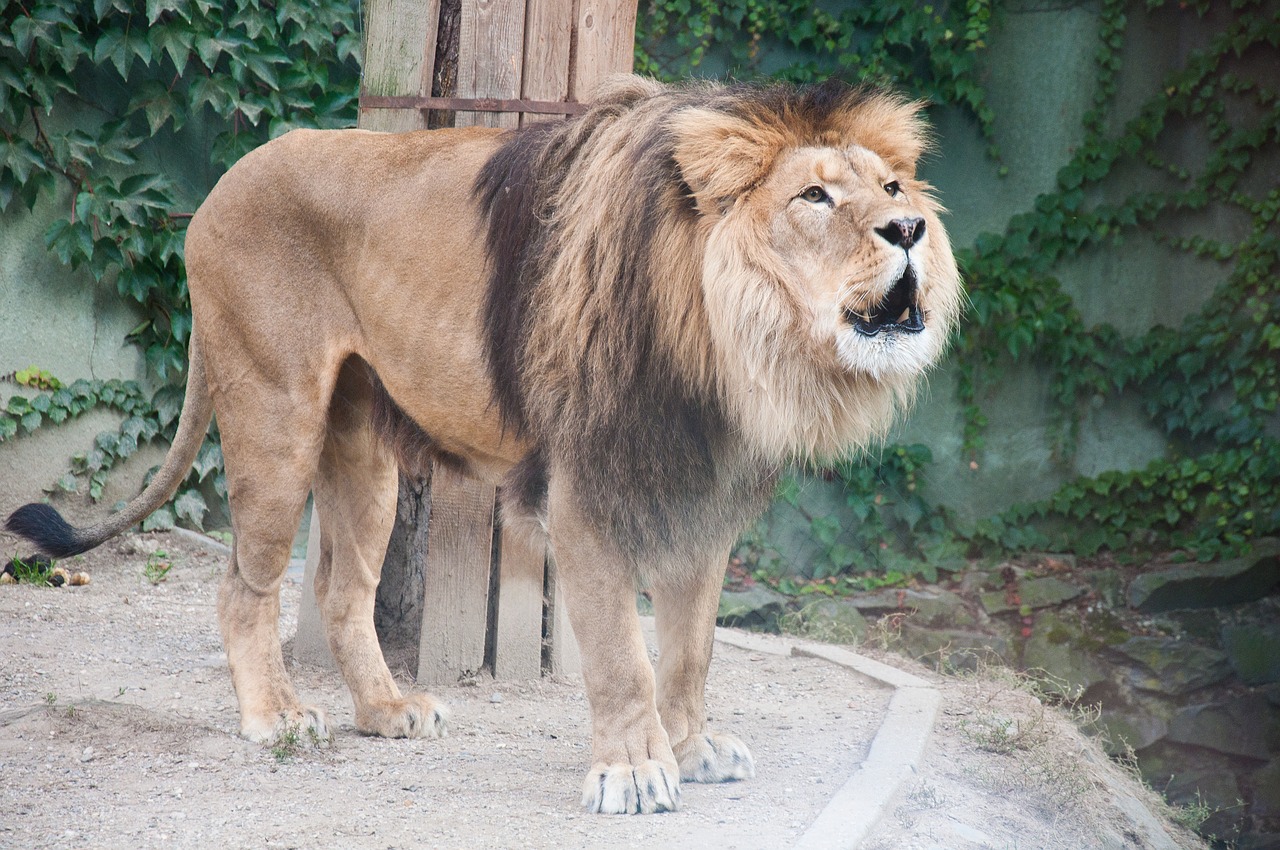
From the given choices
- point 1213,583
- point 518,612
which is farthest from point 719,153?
point 1213,583

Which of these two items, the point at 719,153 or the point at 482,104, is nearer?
the point at 719,153

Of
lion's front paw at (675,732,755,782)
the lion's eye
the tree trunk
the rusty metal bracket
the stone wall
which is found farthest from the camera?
the stone wall

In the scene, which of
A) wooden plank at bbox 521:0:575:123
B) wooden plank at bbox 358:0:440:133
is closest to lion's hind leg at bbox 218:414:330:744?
wooden plank at bbox 358:0:440:133

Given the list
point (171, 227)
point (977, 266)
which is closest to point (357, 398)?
point (171, 227)

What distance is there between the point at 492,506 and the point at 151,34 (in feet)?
11.1

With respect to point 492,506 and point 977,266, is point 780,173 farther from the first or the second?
point 977,266

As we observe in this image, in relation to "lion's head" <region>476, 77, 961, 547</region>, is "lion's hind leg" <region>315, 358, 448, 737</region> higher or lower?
lower

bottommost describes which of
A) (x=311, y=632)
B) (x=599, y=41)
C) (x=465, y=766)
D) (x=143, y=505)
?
(x=311, y=632)

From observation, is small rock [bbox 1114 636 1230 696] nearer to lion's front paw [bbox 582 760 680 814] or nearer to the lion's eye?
lion's front paw [bbox 582 760 680 814]

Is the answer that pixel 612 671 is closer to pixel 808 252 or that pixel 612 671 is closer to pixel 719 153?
pixel 808 252

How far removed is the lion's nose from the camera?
97.0 inches

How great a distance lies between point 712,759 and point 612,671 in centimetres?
45

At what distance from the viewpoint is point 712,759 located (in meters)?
3.03

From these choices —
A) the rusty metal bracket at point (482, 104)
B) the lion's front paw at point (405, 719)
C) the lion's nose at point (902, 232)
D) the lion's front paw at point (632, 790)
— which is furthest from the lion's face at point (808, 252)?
the lion's front paw at point (405, 719)
